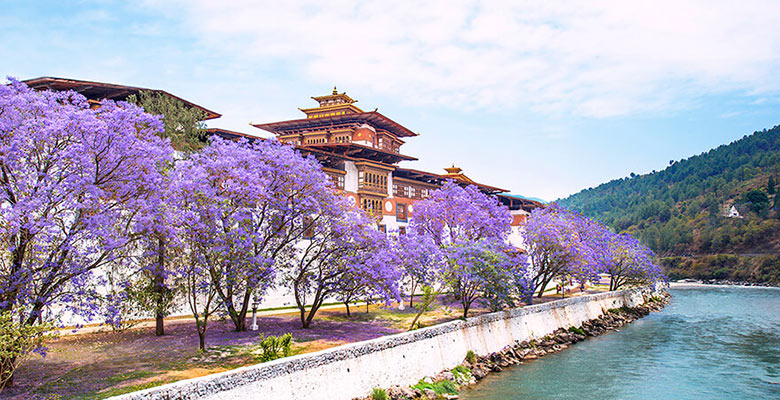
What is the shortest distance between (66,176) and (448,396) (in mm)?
15869

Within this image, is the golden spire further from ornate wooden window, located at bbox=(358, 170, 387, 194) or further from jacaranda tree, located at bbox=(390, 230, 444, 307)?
jacaranda tree, located at bbox=(390, 230, 444, 307)

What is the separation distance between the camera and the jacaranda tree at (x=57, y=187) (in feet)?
46.8

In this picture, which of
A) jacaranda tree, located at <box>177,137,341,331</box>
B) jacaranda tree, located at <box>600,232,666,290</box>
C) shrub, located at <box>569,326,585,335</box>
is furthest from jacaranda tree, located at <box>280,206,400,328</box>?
jacaranda tree, located at <box>600,232,666,290</box>

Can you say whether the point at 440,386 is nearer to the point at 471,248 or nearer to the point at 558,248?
the point at 471,248

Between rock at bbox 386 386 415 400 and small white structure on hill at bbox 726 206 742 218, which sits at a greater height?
small white structure on hill at bbox 726 206 742 218

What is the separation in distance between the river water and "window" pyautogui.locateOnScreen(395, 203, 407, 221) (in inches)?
752

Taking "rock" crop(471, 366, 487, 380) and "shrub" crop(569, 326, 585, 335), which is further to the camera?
"shrub" crop(569, 326, 585, 335)

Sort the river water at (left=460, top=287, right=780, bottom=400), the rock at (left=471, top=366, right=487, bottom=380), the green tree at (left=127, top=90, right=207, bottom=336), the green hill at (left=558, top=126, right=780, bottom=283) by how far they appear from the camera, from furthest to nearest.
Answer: the green hill at (left=558, top=126, right=780, bottom=283)
the rock at (left=471, top=366, right=487, bottom=380)
the river water at (left=460, top=287, right=780, bottom=400)
the green tree at (left=127, top=90, right=207, bottom=336)

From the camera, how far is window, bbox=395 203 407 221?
1806 inches

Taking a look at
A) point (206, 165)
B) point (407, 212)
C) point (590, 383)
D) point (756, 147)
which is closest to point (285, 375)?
point (206, 165)

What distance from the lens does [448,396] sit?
2064 cm

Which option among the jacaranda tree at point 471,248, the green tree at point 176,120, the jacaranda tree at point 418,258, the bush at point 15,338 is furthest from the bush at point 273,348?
the green tree at point 176,120

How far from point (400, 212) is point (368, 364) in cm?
2811

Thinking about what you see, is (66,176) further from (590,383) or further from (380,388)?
(590,383)
